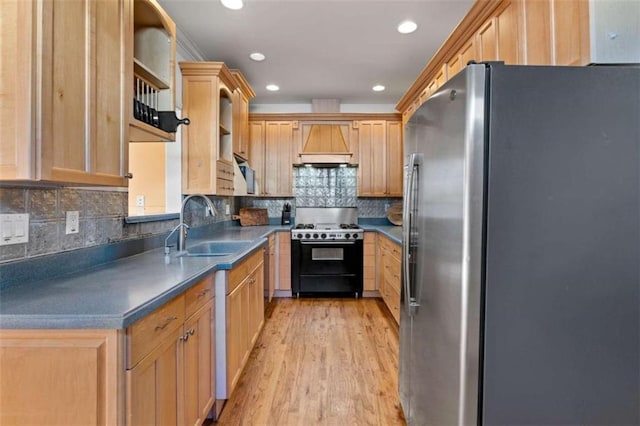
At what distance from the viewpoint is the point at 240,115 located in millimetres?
3773

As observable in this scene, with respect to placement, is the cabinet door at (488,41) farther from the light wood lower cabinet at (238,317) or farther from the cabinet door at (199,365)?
the cabinet door at (199,365)

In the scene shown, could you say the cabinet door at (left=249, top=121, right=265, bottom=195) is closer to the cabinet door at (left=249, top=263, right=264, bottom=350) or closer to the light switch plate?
the cabinet door at (left=249, top=263, right=264, bottom=350)

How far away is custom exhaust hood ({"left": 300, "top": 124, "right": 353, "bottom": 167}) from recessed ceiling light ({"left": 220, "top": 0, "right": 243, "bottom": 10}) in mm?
2246

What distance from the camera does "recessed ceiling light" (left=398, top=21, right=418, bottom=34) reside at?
2.72 meters

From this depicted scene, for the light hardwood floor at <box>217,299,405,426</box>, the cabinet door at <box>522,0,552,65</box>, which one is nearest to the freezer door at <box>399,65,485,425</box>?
the light hardwood floor at <box>217,299,405,426</box>

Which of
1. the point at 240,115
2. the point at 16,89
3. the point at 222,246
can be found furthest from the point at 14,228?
the point at 240,115

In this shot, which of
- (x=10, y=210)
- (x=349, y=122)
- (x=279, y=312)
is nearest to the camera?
(x=10, y=210)

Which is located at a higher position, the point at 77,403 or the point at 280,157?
the point at 280,157

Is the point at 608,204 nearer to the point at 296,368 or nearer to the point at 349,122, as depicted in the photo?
the point at 296,368

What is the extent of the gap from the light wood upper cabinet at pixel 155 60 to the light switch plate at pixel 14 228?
710 millimetres

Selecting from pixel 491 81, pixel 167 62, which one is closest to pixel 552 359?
pixel 491 81

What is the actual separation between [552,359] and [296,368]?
1818 millimetres

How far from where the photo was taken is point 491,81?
112cm

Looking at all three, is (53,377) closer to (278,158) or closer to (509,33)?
(509,33)
